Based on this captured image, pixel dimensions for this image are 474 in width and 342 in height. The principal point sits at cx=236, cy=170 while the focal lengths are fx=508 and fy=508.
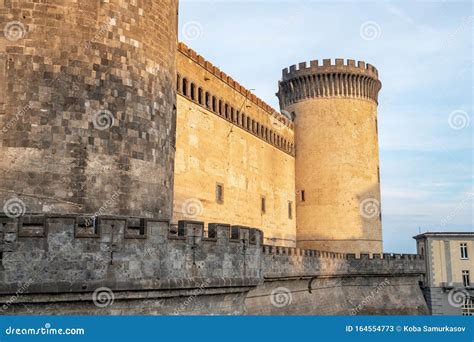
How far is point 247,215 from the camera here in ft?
86.3

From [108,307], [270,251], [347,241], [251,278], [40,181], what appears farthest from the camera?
[347,241]

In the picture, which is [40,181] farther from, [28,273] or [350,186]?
[350,186]

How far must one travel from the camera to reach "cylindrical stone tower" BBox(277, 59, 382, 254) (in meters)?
32.1

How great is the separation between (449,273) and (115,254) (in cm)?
4321

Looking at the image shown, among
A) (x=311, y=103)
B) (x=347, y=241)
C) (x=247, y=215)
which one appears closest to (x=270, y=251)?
(x=247, y=215)

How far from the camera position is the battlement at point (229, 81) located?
21180 millimetres

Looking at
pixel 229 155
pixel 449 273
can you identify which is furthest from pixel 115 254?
Result: pixel 449 273

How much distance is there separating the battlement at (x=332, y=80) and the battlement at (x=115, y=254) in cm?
2402

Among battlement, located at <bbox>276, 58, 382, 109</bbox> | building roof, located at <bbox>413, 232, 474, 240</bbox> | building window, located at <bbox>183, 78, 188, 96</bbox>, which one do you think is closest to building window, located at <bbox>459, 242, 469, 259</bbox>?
building roof, located at <bbox>413, 232, 474, 240</bbox>

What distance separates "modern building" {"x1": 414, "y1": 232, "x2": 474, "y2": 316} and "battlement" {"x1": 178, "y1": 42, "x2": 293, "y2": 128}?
21.3 m

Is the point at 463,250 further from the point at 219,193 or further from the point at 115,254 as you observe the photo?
the point at 115,254

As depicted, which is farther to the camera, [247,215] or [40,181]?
[247,215]

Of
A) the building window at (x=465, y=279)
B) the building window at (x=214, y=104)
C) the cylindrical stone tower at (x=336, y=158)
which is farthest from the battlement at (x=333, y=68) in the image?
the building window at (x=465, y=279)

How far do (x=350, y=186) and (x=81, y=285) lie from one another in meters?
26.2
